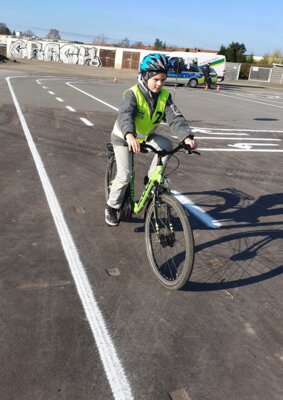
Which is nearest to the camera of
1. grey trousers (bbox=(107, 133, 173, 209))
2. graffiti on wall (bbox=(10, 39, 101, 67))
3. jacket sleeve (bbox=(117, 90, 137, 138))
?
jacket sleeve (bbox=(117, 90, 137, 138))

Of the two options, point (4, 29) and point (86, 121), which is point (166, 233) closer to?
point (86, 121)

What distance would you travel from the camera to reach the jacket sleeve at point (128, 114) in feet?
13.4

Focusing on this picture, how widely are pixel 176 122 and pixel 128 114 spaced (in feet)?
1.77

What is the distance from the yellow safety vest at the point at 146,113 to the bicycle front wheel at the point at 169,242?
81cm

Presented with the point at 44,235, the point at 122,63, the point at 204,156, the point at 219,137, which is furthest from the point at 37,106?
the point at 122,63

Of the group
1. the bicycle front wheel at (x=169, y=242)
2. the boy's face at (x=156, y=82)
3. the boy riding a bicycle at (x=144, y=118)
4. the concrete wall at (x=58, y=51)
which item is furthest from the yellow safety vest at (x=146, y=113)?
the concrete wall at (x=58, y=51)

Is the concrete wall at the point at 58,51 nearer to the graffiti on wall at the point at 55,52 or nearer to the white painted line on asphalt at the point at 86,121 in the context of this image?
the graffiti on wall at the point at 55,52

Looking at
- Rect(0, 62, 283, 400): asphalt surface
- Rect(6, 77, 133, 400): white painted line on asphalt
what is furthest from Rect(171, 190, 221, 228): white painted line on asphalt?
Rect(6, 77, 133, 400): white painted line on asphalt

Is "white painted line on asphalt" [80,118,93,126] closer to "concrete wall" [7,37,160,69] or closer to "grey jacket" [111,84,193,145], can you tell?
"grey jacket" [111,84,193,145]

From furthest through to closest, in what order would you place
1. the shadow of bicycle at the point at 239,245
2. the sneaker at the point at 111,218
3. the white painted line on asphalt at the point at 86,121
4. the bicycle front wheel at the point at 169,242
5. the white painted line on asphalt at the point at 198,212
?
the white painted line on asphalt at the point at 86,121, the white painted line on asphalt at the point at 198,212, the sneaker at the point at 111,218, the shadow of bicycle at the point at 239,245, the bicycle front wheel at the point at 169,242

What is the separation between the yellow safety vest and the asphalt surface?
1.24 metres

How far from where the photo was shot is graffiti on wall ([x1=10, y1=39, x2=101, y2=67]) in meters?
70.4

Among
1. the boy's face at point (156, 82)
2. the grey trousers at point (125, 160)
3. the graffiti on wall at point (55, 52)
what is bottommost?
the graffiti on wall at point (55, 52)

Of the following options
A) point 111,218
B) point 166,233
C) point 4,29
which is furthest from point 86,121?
point 4,29
